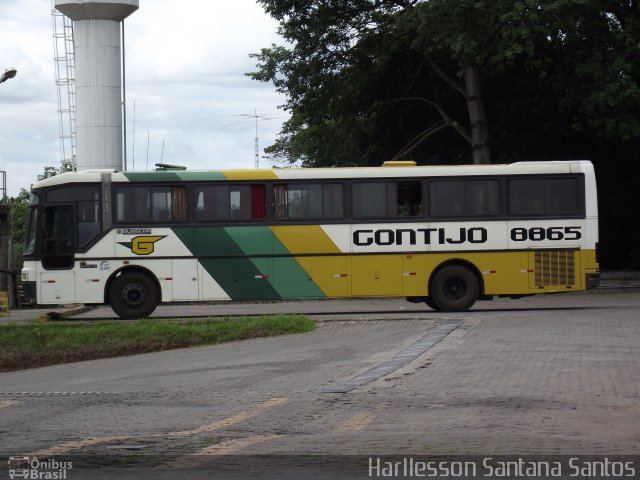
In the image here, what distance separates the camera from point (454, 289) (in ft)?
94.6

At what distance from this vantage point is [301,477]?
8281 millimetres

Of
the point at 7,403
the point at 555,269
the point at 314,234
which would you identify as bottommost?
the point at 7,403

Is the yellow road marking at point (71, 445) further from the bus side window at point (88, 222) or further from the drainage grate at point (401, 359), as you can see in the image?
the bus side window at point (88, 222)

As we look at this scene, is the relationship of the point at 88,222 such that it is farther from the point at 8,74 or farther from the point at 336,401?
the point at 336,401

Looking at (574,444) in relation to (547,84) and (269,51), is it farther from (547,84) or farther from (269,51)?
(269,51)

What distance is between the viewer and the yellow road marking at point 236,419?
35.3 feet

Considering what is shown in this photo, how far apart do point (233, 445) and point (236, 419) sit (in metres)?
1.83

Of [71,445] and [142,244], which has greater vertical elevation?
[142,244]

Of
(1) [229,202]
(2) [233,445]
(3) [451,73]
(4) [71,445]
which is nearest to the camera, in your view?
(2) [233,445]

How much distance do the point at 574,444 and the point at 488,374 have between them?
5446 millimetres

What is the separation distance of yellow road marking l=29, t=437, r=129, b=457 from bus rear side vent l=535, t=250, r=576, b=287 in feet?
63.6

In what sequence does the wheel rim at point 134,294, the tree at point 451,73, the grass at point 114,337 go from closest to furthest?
the grass at point 114,337, the wheel rim at point 134,294, the tree at point 451,73

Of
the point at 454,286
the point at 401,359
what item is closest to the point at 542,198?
the point at 454,286


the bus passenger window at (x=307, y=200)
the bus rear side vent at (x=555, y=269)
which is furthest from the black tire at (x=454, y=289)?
the bus passenger window at (x=307, y=200)
